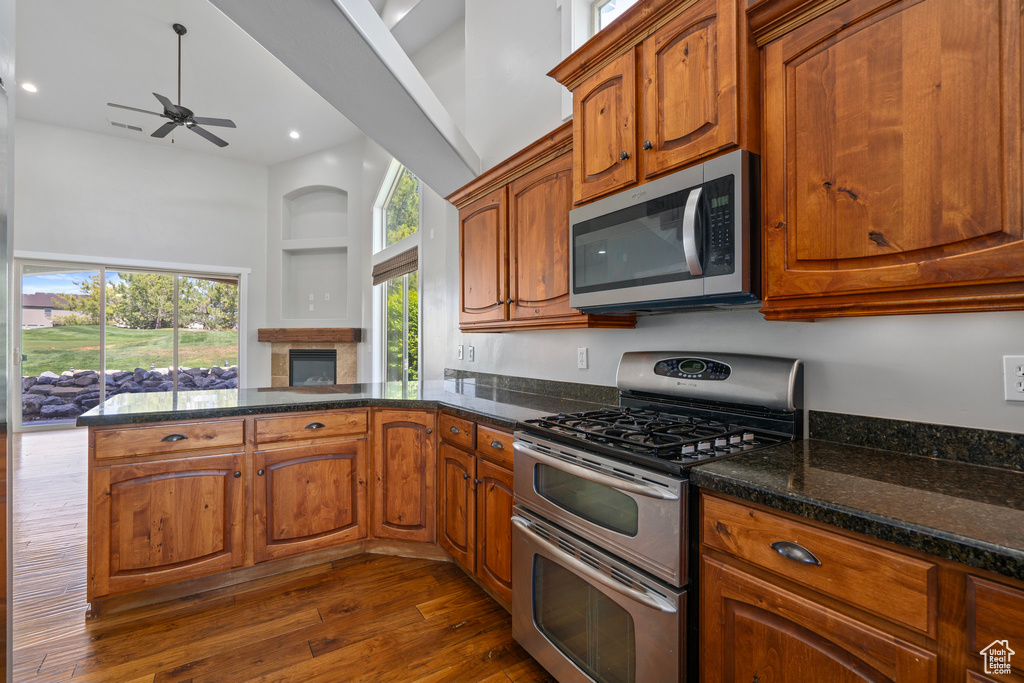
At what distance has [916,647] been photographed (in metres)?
0.76

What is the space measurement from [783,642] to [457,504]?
1.56 metres

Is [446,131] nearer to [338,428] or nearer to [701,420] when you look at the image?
[338,428]

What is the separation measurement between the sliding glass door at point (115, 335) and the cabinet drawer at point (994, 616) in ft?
25.5

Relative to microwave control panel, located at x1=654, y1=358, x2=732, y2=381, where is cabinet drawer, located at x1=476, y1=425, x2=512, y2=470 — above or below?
below

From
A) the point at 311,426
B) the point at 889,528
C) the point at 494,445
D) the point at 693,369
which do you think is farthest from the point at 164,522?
the point at 889,528

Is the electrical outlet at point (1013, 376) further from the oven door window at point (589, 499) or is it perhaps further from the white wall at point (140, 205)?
the white wall at point (140, 205)

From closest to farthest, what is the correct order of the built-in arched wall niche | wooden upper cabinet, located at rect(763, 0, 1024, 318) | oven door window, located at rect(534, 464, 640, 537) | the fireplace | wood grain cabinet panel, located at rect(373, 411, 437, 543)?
1. wooden upper cabinet, located at rect(763, 0, 1024, 318)
2. oven door window, located at rect(534, 464, 640, 537)
3. wood grain cabinet panel, located at rect(373, 411, 437, 543)
4. the fireplace
5. the built-in arched wall niche

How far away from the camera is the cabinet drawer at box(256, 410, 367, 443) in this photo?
7.33 feet

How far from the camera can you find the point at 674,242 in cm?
146

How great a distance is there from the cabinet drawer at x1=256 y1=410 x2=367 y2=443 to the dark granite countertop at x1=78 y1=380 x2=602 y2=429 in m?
0.05

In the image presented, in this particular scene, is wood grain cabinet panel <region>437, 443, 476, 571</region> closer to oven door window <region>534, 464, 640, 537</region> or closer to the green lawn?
oven door window <region>534, 464, 640, 537</region>

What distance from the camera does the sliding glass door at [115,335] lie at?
5.58 m

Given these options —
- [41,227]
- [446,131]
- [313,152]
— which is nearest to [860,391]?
[446,131]

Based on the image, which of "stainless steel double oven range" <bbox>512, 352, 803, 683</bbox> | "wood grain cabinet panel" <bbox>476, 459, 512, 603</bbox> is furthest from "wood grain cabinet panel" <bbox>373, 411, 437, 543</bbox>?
"stainless steel double oven range" <bbox>512, 352, 803, 683</bbox>
